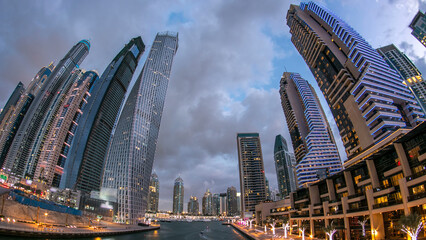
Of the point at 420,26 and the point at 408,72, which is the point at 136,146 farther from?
the point at 420,26

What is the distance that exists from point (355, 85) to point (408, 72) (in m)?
120

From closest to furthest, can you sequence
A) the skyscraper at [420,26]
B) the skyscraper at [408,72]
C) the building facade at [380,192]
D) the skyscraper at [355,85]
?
the building facade at [380,192] → the skyscraper at [355,85] → the skyscraper at [408,72] → the skyscraper at [420,26]

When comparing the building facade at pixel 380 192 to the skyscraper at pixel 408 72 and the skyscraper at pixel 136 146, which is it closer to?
the skyscraper at pixel 136 146

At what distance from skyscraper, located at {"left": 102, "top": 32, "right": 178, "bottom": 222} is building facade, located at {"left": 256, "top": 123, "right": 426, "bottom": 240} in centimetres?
11333

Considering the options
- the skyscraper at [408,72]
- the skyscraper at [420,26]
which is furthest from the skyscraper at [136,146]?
the skyscraper at [420,26]

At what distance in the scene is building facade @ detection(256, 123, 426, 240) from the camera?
1629 inches

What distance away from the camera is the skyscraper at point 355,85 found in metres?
91.5

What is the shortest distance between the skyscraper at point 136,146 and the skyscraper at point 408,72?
622 feet

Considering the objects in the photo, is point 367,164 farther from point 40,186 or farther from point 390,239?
point 40,186

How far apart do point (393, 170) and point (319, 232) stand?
1358 inches

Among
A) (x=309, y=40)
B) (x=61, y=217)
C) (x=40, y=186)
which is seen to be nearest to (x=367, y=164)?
(x=61, y=217)

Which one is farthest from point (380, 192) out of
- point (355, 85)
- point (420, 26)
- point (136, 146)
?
point (420, 26)

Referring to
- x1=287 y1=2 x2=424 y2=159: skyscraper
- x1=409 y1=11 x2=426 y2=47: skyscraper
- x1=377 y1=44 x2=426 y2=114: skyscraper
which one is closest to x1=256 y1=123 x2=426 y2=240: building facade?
x1=287 y1=2 x2=424 y2=159: skyscraper

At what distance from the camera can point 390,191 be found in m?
47.3
